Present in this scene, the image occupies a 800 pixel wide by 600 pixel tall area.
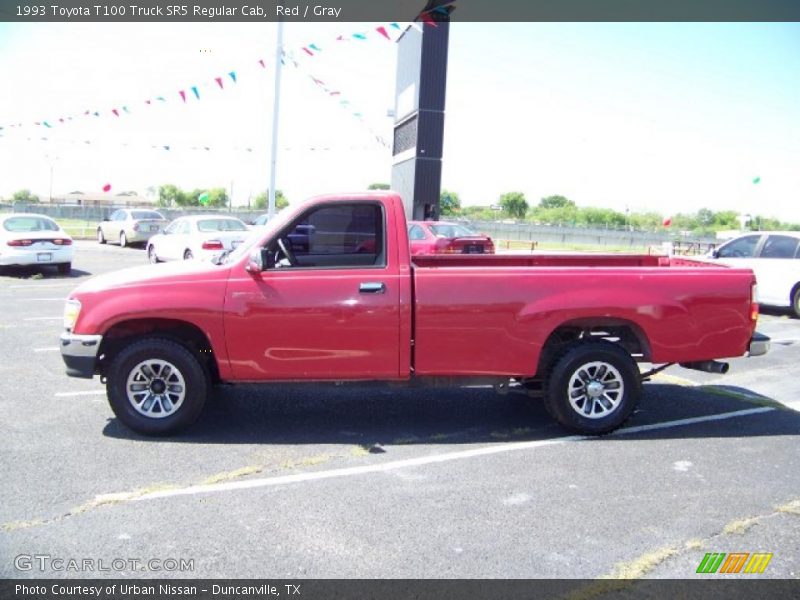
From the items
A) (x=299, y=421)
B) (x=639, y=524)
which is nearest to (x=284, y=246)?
(x=299, y=421)

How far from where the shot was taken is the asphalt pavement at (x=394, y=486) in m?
3.62

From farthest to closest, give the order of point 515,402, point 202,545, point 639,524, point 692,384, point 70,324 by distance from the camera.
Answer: point 692,384 < point 515,402 < point 70,324 < point 639,524 < point 202,545

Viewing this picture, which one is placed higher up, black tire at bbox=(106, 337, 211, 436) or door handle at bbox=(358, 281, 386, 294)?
door handle at bbox=(358, 281, 386, 294)

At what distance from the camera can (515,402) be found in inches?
267

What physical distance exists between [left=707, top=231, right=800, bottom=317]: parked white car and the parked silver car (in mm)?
21528

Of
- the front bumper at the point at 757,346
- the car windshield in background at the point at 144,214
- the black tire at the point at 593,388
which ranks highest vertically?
the car windshield in background at the point at 144,214

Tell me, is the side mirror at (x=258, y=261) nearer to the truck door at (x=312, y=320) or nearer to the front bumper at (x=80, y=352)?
the truck door at (x=312, y=320)

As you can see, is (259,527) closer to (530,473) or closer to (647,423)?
(530,473)

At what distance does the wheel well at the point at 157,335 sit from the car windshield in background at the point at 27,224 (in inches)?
492

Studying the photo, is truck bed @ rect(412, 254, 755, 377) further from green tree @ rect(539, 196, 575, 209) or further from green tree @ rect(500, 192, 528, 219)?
green tree @ rect(539, 196, 575, 209)

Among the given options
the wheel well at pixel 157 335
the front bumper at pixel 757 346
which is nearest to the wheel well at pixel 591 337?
the front bumper at pixel 757 346

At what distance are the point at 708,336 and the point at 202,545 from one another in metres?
4.31

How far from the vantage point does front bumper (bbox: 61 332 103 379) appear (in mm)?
5344

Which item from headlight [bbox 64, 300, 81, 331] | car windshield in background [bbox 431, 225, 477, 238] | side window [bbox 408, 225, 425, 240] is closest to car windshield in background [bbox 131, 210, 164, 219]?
side window [bbox 408, 225, 425, 240]
